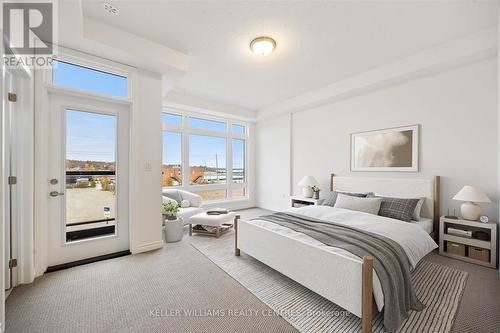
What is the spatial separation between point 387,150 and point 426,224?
1332 mm

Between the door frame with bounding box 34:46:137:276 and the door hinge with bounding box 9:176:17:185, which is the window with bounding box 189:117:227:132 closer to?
the door frame with bounding box 34:46:137:276

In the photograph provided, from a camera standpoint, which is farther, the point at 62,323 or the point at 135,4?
the point at 135,4

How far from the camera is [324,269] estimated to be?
1.81m

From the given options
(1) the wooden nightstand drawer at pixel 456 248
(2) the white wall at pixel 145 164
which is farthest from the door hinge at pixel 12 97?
(1) the wooden nightstand drawer at pixel 456 248

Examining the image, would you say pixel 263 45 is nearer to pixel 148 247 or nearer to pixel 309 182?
pixel 309 182

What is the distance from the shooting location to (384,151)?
3760mm

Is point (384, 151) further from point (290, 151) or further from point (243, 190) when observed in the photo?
point (243, 190)

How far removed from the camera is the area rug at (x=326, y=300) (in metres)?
1.67

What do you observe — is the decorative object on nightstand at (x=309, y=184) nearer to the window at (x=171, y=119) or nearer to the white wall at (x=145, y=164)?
the white wall at (x=145, y=164)

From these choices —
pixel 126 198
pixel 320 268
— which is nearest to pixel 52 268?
pixel 126 198

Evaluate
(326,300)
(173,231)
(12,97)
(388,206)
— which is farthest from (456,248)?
(12,97)

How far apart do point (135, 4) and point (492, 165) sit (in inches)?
186

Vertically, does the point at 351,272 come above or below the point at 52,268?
above

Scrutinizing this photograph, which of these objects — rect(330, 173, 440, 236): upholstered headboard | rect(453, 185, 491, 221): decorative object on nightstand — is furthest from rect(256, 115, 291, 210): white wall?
rect(453, 185, 491, 221): decorative object on nightstand
